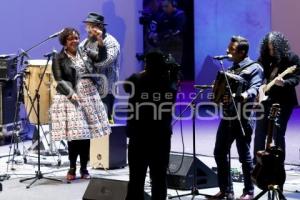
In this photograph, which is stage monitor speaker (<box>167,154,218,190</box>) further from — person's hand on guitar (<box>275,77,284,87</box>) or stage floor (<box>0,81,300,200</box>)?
person's hand on guitar (<box>275,77,284,87</box>)

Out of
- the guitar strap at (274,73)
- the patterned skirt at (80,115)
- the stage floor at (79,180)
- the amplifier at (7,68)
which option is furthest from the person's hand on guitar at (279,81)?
the amplifier at (7,68)

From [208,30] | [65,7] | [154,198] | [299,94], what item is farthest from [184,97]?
[154,198]

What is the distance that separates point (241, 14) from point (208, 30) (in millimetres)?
835

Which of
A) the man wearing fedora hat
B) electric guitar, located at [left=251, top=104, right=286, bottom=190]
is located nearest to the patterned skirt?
the man wearing fedora hat

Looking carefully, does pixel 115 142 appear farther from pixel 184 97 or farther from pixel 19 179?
pixel 184 97

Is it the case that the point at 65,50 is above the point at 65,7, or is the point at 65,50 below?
below

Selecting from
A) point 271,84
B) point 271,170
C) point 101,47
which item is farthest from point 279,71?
point 101,47

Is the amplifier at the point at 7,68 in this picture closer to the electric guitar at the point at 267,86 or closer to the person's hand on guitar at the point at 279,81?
the electric guitar at the point at 267,86

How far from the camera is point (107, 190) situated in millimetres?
6199

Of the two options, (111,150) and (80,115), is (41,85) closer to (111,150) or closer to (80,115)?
(111,150)

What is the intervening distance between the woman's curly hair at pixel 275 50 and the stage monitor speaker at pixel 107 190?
7.06 ft

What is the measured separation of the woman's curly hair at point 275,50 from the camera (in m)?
6.99

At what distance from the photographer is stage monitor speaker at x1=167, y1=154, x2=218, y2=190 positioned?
707 centimetres

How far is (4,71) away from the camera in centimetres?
991
